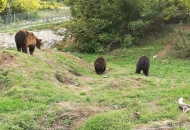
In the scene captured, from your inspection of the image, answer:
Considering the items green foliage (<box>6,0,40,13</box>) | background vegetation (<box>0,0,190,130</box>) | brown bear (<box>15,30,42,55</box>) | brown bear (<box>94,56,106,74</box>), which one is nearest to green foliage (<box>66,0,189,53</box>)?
background vegetation (<box>0,0,190,130</box>)

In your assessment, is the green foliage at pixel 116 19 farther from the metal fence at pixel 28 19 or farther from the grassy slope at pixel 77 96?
the grassy slope at pixel 77 96

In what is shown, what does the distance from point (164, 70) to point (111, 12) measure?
32.1 ft

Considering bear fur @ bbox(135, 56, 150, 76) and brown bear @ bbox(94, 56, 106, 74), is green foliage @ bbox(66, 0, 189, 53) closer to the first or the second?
brown bear @ bbox(94, 56, 106, 74)

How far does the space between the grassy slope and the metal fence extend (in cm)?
1546

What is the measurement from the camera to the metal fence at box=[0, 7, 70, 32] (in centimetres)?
3112

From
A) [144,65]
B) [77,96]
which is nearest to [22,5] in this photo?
[144,65]

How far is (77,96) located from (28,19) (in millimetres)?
23960

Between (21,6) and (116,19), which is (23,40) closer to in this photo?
(116,19)

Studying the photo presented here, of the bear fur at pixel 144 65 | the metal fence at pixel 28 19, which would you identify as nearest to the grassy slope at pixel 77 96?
the bear fur at pixel 144 65

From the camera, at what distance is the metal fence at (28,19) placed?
102 ft

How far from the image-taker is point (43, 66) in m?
13.6

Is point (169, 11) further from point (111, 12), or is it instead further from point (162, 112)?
point (162, 112)

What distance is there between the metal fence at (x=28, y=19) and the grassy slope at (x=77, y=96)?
15461 millimetres

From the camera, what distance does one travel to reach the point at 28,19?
33562 millimetres
